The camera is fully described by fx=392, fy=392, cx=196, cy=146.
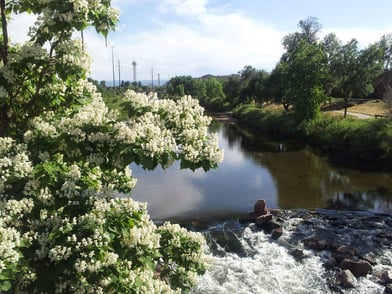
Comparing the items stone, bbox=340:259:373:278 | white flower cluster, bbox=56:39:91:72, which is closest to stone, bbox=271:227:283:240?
stone, bbox=340:259:373:278

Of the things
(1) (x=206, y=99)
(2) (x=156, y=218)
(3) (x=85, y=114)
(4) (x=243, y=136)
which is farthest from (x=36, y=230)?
(1) (x=206, y=99)

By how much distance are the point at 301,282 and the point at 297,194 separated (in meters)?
12.5

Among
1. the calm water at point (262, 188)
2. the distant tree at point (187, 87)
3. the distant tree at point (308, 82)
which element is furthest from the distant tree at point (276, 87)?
the distant tree at point (187, 87)

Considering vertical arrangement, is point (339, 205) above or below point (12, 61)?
below

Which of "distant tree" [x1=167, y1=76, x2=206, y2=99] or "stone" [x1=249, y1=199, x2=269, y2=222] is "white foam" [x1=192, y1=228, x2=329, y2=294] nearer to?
"stone" [x1=249, y1=199, x2=269, y2=222]

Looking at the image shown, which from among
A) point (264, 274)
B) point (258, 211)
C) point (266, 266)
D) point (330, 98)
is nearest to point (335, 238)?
point (258, 211)

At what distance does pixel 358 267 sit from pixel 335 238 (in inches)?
140

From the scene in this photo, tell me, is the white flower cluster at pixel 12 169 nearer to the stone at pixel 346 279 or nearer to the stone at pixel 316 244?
the stone at pixel 346 279

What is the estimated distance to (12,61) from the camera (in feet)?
21.0

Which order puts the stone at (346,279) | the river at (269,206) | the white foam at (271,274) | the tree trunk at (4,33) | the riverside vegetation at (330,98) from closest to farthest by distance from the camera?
1. the tree trunk at (4,33)
2. the white foam at (271,274)
3. the stone at (346,279)
4. the river at (269,206)
5. the riverside vegetation at (330,98)

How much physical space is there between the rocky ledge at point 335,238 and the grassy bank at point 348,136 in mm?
14716

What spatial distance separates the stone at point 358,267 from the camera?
16344 millimetres

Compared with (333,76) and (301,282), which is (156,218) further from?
(333,76)

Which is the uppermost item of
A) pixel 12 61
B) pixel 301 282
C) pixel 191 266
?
pixel 12 61
